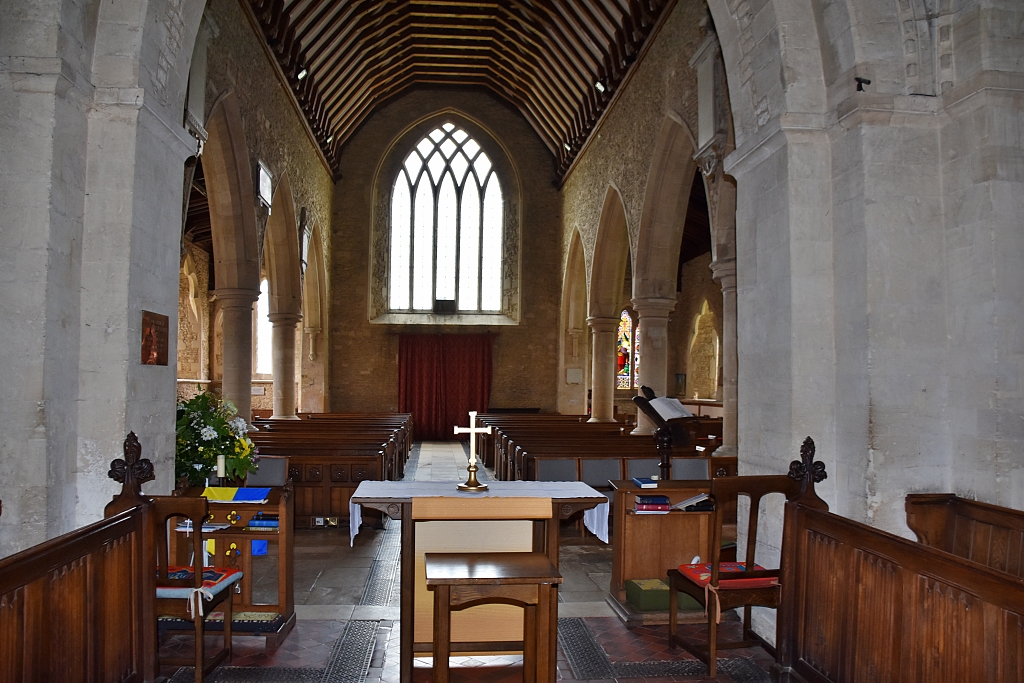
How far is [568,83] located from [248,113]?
19.5 feet

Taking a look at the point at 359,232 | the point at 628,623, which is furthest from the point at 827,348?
the point at 359,232

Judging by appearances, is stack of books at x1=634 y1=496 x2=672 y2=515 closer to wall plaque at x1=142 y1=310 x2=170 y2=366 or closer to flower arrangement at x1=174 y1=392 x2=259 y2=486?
flower arrangement at x1=174 y1=392 x2=259 y2=486

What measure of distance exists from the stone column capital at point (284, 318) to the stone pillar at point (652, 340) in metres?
5.51

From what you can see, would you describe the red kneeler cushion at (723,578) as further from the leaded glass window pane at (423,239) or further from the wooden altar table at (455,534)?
the leaded glass window pane at (423,239)

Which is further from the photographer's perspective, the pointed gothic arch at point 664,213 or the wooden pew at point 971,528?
the pointed gothic arch at point 664,213

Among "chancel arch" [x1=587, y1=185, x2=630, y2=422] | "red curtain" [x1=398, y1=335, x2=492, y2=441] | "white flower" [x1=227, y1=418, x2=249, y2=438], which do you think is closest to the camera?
"white flower" [x1=227, y1=418, x2=249, y2=438]

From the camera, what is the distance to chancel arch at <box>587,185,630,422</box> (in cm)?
1257

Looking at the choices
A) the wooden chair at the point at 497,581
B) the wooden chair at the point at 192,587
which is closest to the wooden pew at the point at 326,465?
the wooden chair at the point at 192,587

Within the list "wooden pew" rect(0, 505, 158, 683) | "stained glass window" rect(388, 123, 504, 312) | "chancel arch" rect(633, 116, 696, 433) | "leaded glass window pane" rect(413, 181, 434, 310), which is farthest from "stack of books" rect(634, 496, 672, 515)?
"leaded glass window pane" rect(413, 181, 434, 310)

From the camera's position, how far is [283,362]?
1273cm

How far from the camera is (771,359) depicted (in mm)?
3943

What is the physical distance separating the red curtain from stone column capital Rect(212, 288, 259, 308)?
22.4 feet

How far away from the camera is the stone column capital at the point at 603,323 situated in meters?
13.0

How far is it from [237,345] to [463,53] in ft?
25.6
